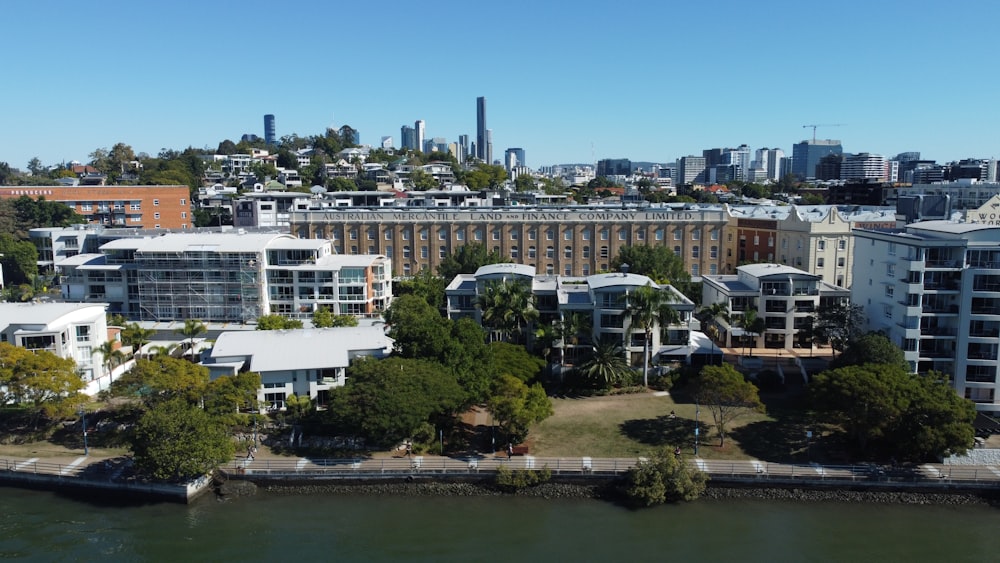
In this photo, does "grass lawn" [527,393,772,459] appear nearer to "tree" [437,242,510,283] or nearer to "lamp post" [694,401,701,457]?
"lamp post" [694,401,701,457]

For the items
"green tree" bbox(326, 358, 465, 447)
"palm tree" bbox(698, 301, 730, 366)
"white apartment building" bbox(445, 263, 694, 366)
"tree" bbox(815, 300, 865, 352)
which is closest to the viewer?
"green tree" bbox(326, 358, 465, 447)

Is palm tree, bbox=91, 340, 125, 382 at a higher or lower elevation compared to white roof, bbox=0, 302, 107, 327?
lower

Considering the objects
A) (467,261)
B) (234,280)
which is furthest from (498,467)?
(234,280)


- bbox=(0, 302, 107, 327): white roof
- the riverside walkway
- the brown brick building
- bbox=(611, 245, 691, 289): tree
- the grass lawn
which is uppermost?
the brown brick building

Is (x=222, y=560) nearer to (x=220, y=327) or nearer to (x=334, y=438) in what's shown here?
(x=334, y=438)

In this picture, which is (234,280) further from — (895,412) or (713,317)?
(895,412)

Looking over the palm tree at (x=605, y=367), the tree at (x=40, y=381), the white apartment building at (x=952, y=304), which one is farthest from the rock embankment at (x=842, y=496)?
the tree at (x=40, y=381)

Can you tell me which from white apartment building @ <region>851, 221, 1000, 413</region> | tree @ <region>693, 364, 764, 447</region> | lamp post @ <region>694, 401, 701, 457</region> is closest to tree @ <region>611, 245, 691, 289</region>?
white apartment building @ <region>851, 221, 1000, 413</region>
